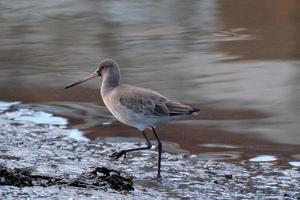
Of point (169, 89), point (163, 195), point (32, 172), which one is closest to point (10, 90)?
point (169, 89)

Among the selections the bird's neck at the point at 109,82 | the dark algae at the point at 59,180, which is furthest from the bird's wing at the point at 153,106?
the dark algae at the point at 59,180

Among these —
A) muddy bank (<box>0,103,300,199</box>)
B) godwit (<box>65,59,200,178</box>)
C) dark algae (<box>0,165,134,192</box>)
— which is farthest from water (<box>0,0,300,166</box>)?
dark algae (<box>0,165,134,192</box>)

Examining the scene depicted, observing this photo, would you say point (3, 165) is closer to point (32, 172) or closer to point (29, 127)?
point (32, 172)

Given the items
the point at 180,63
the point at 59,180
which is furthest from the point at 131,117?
the point at 180,63

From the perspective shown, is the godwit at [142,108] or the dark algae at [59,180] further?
the godwit at [142,108]

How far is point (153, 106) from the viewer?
721cm

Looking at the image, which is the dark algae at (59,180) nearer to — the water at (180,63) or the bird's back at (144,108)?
the bird's back at (144,108)

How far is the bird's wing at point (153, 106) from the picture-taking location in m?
7.16

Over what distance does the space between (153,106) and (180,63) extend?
13.1ft

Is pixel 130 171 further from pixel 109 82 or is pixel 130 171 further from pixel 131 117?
pixel 109 82

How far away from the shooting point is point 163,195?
6.61 meters

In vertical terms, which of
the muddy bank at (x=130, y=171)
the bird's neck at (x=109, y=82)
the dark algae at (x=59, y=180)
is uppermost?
the bird's neck at (x=109, y=82)

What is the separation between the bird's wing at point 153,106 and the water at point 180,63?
94 centimetres

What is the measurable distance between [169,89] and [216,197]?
3.66 metres
